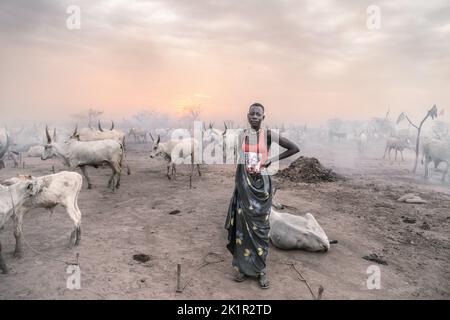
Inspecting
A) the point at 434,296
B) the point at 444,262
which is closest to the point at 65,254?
the point at 434,296

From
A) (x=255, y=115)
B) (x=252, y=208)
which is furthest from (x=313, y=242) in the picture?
(x=255, y=115)

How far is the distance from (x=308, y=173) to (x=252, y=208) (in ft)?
29.5

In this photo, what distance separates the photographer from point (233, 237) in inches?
192

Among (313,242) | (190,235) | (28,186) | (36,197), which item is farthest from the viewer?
(190,235)

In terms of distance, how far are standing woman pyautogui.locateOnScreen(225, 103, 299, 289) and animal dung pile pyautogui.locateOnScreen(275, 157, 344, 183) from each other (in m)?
8.40

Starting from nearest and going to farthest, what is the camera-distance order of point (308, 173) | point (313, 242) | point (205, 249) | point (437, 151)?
point (313, 242) → point (205, 249) → point (308, 173) → point (437, 151)

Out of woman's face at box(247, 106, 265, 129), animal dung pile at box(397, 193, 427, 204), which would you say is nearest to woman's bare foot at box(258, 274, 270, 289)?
woman's face at box(247, 106, 265, 129)

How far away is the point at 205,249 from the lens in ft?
19.7

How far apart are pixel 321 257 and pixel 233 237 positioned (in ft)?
6.57

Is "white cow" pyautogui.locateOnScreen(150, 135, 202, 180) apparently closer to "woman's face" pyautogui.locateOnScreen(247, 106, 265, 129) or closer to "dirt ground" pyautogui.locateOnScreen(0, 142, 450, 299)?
"dirt ground" pyautogui.locateOnScreen(0, 142, 450, 299)

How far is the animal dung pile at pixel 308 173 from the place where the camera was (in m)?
12.8

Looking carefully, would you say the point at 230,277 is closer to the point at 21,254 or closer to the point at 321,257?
the point at 321,257

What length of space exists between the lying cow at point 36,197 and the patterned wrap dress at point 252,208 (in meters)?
3.21

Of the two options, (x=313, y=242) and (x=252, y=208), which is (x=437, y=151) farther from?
(x=252, y=208)
